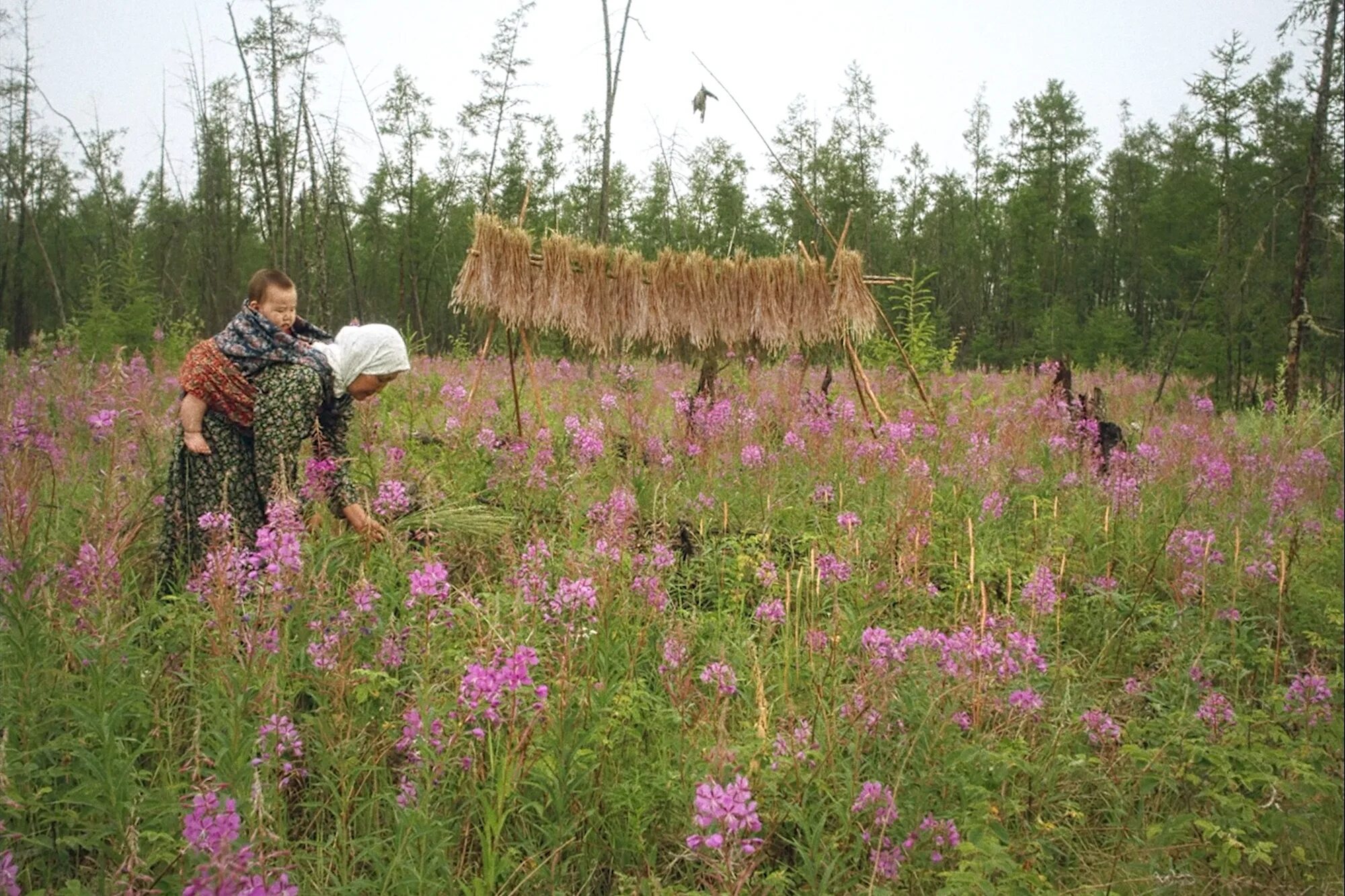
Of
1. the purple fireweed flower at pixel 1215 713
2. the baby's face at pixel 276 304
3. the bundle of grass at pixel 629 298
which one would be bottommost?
the purple fireweed flower at pixel 1215 713

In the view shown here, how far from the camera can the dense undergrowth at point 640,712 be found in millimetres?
2018

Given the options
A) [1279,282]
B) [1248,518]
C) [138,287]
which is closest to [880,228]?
[1279,282]

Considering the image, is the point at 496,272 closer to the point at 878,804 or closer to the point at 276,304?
the point at 276,304

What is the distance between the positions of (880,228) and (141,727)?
4015 centimetres

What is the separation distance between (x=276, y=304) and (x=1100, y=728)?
3.81 meters

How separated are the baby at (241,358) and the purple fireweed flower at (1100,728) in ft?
11.3

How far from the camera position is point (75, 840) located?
6.42 ft

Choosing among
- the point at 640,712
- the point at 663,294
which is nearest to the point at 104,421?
the point at 640,712

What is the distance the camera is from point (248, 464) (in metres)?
3.98

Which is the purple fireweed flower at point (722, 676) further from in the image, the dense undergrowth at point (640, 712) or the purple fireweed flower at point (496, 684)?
the purple fireweed flower at point (496, 684)

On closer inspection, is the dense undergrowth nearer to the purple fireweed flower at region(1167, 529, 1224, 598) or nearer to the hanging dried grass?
the purple fireweed flower at region(1167, 529, 1224, 598)

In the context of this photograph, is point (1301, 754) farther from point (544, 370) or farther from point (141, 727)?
point (544, 370)

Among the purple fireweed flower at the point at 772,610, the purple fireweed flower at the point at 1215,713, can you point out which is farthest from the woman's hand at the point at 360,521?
the purple fireweed flower at the point at 1215,713

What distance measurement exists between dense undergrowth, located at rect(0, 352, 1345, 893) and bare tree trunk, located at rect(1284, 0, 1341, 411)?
228 cm
